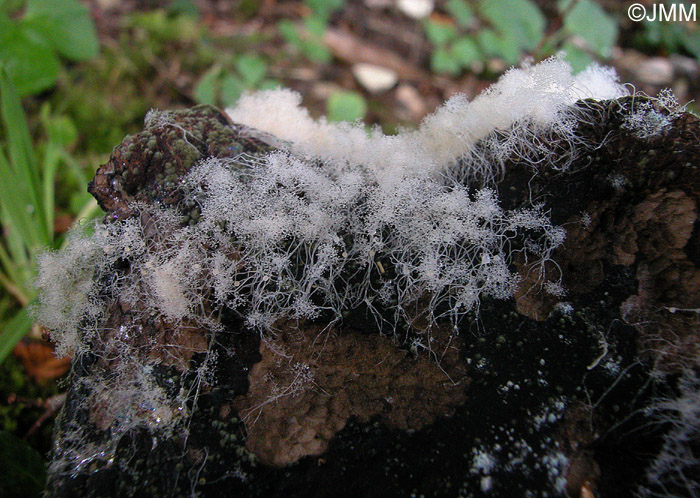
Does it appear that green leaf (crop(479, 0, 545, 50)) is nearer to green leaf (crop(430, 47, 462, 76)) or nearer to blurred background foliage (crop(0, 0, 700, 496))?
blurred background foliage (crop(0, 0, 700, 496))

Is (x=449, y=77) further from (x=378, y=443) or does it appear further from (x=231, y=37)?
(x=378, y=443)

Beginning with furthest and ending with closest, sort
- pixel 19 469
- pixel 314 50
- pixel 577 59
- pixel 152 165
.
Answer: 1. pixel 314 50
2. pixel 577 59
3. pixel 19 469
4. pixel 152 165

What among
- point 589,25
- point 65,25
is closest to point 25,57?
point 65,25

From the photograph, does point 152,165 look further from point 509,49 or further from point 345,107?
point 509,49

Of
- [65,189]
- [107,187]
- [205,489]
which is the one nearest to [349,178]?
[107,187]

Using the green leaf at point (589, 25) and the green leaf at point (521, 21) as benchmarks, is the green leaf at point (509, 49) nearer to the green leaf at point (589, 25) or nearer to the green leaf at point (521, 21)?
the green leaf at point (521, 21)

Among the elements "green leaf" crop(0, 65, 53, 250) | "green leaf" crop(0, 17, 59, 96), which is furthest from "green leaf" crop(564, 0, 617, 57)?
"green leaf" crop(0, 17, 59, 96)

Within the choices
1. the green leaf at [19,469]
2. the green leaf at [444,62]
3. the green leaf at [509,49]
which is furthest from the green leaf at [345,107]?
the green leaf at [19,469]
